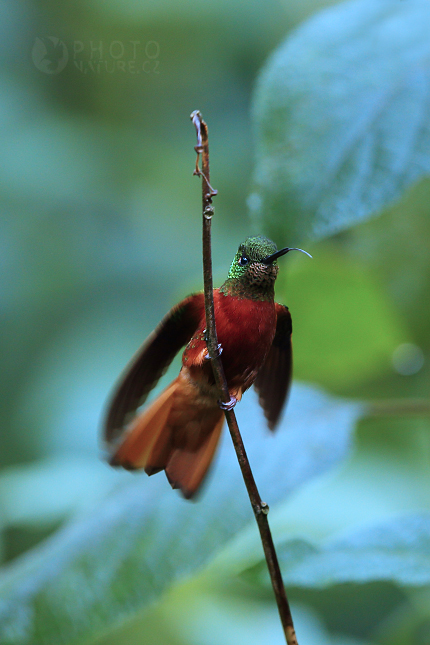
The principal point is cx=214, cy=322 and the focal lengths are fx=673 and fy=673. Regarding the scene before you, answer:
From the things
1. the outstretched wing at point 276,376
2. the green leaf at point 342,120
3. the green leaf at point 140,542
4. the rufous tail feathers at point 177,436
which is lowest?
the green leaf at point 140,542

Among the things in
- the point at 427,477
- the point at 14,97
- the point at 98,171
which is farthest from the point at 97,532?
the point at 14,97

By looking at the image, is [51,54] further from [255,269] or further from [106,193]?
[255,269]

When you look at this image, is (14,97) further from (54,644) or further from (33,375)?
(54,644)

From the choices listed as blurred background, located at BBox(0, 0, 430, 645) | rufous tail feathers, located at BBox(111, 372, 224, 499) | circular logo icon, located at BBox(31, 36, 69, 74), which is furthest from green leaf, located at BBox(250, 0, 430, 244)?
circular logo icon, located at BBox(31, 36, 69, 74)

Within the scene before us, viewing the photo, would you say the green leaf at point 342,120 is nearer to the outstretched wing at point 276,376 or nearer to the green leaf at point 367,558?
the outstretched wing at point 276,376

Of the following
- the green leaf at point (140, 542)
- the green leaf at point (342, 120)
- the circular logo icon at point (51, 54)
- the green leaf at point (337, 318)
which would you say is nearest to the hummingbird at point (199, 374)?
the green leaf at point (342, 120)

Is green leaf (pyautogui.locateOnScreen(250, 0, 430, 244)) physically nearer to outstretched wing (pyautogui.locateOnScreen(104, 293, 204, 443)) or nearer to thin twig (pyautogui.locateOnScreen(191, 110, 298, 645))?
outstretched wing (pyautogui.locateOnScreen(104, 293, 204, 443))

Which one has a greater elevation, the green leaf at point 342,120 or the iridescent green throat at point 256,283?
the green leaf at point 342,120

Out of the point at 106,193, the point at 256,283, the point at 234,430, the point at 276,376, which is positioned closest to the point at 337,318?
the point at 276,376
